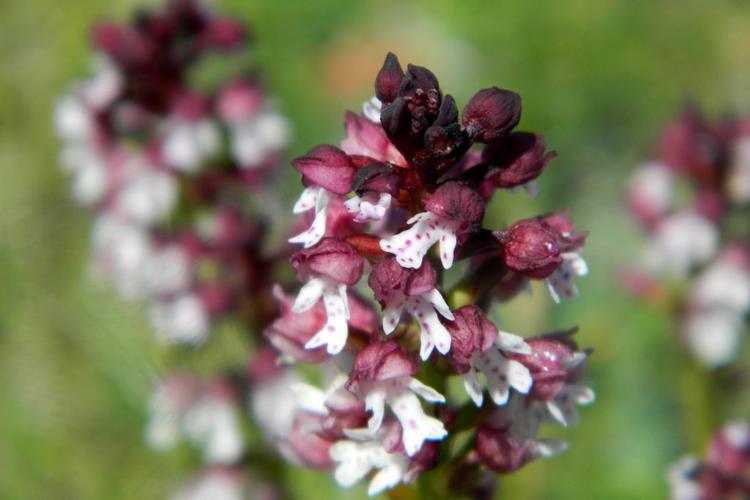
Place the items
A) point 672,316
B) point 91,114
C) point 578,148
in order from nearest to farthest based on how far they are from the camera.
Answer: point 91,114 < point 672,316 < point 578,148

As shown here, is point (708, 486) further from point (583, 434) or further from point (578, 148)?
point (578, 148)

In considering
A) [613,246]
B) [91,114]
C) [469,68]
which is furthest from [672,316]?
[469,68]

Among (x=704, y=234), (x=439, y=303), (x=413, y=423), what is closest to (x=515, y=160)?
(x=439, y=303)

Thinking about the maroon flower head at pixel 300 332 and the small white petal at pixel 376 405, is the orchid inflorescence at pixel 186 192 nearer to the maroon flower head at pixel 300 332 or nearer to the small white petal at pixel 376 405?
the maroon flower head at pixel 300 332

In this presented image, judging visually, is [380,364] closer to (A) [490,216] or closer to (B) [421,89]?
(B) [421,89]

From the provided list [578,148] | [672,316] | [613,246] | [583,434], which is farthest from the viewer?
[578,148]
